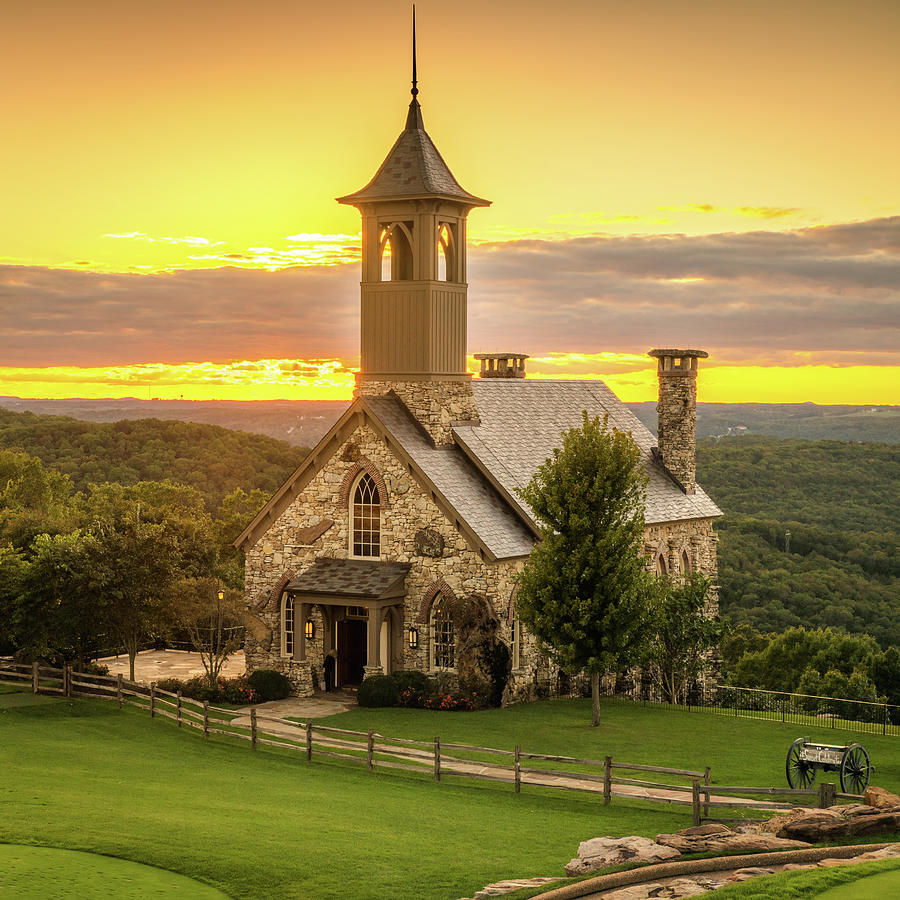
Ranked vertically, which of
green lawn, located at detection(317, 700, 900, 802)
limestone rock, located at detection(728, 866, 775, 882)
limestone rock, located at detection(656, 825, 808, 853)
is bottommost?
green lawn, located at detection(317, 700, 900, 802)

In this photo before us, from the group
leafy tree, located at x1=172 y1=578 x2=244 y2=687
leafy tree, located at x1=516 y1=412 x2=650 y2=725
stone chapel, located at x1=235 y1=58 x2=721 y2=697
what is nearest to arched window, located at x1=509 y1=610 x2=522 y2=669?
stone chapel, located at x1=235 y1=58 x2=721 y2=697

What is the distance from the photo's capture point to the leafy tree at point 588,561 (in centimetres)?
3008

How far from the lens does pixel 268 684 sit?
1355 inches

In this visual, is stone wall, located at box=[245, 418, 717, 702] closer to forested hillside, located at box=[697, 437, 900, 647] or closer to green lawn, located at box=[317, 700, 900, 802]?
green lawn, located at box=[317, 700, 900, 802]

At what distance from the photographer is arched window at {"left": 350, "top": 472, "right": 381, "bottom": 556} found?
35.6 m

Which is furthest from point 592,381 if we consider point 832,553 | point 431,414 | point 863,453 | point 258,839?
point 863,453

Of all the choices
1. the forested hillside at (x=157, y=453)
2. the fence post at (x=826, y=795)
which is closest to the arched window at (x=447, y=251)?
the fence post at (x=826, y=795)

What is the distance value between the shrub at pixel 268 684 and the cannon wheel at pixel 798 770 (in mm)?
16053

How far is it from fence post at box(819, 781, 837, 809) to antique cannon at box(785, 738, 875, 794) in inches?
74.2

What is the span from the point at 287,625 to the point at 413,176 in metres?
14.2

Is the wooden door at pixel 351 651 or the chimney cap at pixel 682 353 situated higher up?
the chimney cap at pixel 682 353

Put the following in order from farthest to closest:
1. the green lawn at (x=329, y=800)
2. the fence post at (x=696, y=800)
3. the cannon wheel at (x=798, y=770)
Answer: the cannon wheel at (x=798, y=770) < the fence post at (x=696, y=800) < the green lawn at (x=329, y=800)

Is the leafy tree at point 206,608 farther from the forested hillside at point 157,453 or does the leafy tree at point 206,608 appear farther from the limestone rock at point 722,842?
the forested hillside at point 157,453

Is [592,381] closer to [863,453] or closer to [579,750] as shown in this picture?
[579,750]
